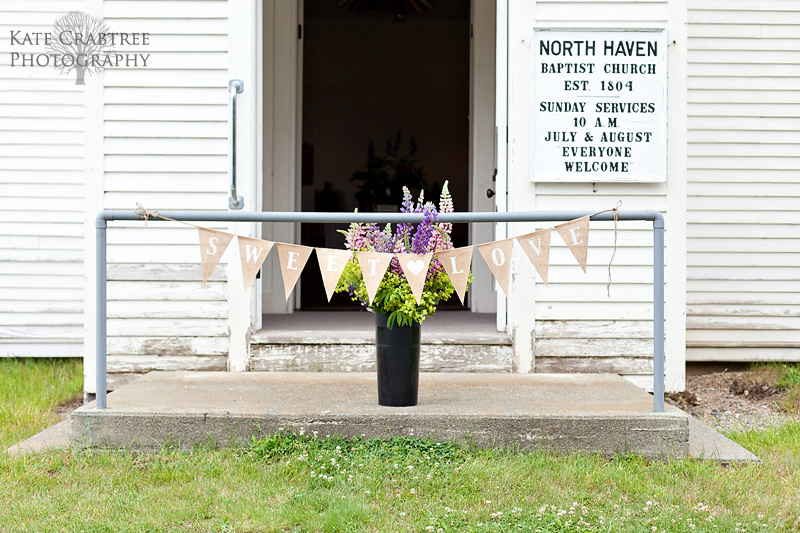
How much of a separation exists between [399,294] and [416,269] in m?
0.17

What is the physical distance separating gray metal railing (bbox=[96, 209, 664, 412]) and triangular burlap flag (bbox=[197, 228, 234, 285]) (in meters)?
0.07

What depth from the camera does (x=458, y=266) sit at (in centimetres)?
349

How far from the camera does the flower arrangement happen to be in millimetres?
3566

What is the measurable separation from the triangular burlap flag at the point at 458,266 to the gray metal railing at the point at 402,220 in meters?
0.14

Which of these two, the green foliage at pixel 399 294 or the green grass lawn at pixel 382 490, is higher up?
the green foliage at pixel 399 294

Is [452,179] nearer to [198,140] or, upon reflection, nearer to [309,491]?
[198,140]

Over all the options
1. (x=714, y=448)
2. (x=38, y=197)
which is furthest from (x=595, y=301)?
(x=38, y=197)

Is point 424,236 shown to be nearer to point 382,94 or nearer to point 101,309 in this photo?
point 101,309

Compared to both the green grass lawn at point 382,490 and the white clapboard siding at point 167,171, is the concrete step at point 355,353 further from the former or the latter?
the green grass lawn at point 382,490

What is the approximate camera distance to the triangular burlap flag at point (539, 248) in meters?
3.47

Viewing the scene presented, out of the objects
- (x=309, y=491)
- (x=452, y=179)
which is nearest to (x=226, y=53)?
(x=309, y=491)

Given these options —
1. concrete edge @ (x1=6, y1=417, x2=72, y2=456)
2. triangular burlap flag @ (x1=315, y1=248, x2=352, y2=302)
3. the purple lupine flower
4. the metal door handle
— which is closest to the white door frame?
the metal door handle

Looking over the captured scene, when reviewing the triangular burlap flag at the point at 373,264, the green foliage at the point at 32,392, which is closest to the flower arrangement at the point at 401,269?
the triangular burlap flag at the point at 373,264

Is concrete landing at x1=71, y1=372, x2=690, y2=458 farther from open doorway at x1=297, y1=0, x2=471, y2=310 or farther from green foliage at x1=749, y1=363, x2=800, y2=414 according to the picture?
open doorway at x1=297, y1=0, x2=471, y2=310
